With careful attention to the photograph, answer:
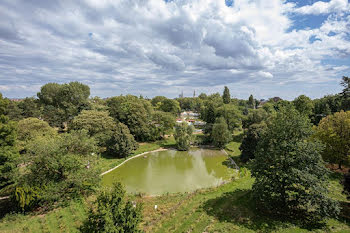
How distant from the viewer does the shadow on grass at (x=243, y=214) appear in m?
8.76

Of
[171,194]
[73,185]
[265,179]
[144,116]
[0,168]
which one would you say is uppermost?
[144,116]

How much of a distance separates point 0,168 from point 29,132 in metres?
10.5

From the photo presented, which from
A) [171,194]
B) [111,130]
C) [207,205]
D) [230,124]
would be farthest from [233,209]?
[230,124]

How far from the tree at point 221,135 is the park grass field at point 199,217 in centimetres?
1460

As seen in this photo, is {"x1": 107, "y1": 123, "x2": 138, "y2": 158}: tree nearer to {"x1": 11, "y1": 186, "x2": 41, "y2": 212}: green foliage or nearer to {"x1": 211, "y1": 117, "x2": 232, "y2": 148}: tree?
{"x1": 11, "y1": 186, "x2": 41, "y2": 212}: green foliage

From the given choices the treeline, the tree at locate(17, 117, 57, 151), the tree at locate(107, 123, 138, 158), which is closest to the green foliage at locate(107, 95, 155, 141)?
the treeline

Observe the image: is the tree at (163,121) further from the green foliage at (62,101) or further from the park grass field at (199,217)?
Result: the park grass field at (199,217)

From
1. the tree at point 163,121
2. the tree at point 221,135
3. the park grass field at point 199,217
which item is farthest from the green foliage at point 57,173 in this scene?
the tree at point 221,135

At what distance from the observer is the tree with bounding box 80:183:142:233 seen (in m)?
6.43

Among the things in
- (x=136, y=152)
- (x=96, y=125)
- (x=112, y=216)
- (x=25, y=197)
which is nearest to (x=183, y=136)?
(x=136, y=152)

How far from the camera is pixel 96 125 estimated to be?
1040 inches

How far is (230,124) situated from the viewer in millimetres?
35438

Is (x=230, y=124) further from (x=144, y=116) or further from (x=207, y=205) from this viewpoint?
(x=207, y=205)

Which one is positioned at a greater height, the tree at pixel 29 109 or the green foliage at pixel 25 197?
the tree at pixel 29 109
